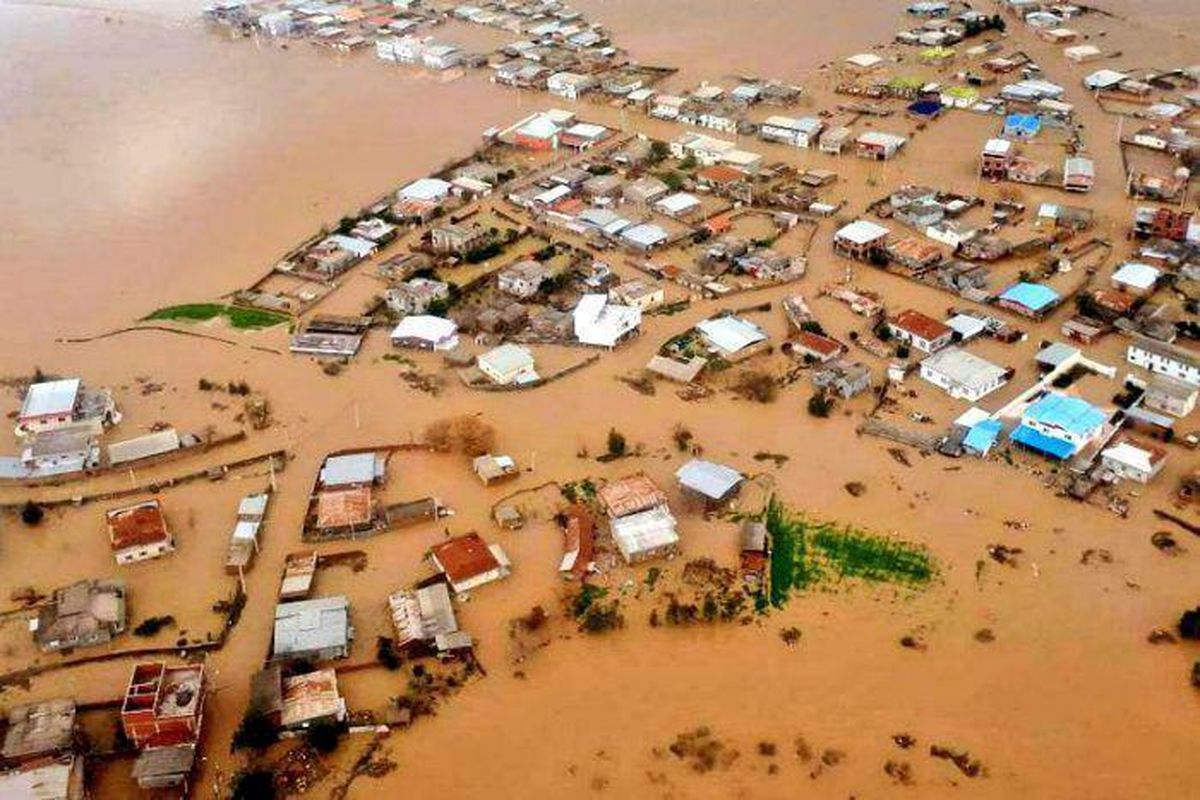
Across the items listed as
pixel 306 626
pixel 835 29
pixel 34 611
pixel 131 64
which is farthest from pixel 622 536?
pixel 131 64

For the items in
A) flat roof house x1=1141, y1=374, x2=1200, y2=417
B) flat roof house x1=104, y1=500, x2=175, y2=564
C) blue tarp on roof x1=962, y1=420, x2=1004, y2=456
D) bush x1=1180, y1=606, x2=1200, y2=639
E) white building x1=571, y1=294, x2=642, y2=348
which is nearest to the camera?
bush x1=1180, y1=606, x2=1200, y2=639

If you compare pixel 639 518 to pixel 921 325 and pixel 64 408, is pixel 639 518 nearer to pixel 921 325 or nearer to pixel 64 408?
pixel 921 325

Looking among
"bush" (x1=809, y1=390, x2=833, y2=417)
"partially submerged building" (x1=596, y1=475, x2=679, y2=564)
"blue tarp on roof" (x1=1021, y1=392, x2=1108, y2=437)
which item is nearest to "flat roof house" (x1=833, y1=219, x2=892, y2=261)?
"bush" (x1=809, y1=390, x2=833, y2=417)

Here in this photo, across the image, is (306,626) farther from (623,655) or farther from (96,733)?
(623,655)

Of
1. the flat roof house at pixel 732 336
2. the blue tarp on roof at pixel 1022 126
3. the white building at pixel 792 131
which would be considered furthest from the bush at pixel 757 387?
the blue tarp on roof at pixel 1022 126

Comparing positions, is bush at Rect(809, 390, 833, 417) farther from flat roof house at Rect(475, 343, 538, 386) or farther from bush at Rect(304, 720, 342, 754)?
bush at Rect(304, 720, 342, 754)

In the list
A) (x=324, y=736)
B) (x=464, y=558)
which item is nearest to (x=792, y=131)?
(x=464, y=558)
